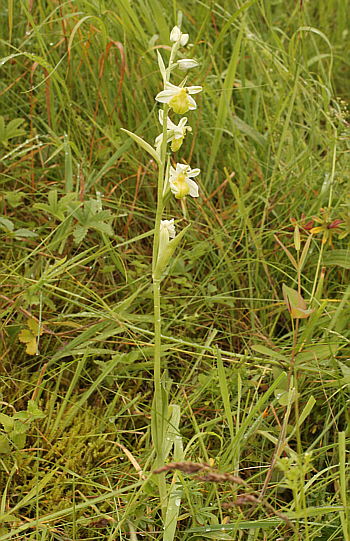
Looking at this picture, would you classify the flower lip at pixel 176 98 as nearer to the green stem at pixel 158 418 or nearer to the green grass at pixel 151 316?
the green stem at pixel 158 418

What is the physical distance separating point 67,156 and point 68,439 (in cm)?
123

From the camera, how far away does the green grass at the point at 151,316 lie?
1393 mm

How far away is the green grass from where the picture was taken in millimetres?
1393

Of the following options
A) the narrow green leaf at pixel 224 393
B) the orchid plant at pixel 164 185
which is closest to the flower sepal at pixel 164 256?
the orchid plant at pixel 164 185

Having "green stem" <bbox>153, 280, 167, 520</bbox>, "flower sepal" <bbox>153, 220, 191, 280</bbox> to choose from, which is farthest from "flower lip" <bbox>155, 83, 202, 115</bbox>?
"green stem" <bbox>153, 280, 167, 520</bbox>

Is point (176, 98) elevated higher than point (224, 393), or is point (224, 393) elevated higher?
point (176, 98)

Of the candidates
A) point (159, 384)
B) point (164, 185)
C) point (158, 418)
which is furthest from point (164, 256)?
point (158, 418)

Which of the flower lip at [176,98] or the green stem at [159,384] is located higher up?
the flower lip at [176,98]

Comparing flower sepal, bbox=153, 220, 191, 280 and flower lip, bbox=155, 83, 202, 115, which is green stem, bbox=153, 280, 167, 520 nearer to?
flower sepal, bbox=153, 220, 191, 280

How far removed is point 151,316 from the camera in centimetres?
182

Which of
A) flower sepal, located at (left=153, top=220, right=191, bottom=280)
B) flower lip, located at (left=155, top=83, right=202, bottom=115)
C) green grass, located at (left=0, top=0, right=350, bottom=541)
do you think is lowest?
green grass, located at (left=0, top=0, right=350, bottom=541)

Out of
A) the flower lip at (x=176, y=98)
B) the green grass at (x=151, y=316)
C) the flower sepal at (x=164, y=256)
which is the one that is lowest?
the green grass at (x=151, y=316)

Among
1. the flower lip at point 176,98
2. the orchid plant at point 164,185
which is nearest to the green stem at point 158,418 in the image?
the orchid plant at point 164,185

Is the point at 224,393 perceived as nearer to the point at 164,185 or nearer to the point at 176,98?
the point at 164,185
